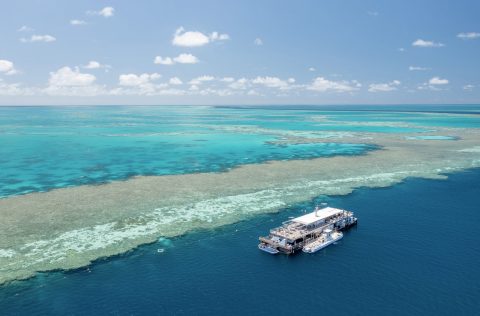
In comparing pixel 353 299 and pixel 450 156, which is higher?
pixel 450 156

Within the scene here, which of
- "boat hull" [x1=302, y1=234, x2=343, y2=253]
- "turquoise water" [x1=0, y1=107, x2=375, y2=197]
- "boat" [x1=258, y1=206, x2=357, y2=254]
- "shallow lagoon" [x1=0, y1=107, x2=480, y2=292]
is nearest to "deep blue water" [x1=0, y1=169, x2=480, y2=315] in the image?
"boat hull" [x1=302, y1=234, x2=343, y2=253]

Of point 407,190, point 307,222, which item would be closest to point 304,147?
point 407,190

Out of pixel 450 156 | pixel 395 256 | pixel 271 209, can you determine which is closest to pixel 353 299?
pixel 395 256

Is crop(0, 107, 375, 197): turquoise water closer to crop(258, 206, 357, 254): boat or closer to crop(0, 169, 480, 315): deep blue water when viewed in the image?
crop(0, 169, 480, 315): deep blue water

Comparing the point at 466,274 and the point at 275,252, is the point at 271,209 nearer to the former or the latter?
the point at 275,252

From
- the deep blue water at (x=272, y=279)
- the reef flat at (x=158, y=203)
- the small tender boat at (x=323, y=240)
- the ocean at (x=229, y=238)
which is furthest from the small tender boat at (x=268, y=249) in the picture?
the reef flat at (x=158, y=203)

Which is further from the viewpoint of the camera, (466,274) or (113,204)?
(113,204)

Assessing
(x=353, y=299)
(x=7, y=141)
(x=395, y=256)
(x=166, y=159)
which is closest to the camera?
(x=353, y=299)

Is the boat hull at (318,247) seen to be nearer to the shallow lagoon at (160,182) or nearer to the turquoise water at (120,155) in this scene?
the shallow lagoon at (160,182)

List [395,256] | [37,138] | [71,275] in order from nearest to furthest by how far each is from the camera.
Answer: [71,275]
[395,256]
[37,138]
